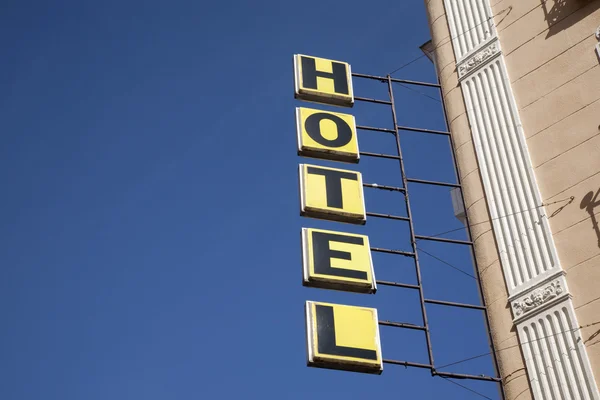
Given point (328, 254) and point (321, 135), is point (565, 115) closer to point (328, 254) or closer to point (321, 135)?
point (321, 135)

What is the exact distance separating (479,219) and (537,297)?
2.76m

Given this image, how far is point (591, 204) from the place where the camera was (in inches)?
722

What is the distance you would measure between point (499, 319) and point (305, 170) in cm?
535

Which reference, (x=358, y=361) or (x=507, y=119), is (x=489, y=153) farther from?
(x=358, y=361)

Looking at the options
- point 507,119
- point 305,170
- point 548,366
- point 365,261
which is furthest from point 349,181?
point 548,366

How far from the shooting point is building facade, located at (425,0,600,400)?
17.7 metres

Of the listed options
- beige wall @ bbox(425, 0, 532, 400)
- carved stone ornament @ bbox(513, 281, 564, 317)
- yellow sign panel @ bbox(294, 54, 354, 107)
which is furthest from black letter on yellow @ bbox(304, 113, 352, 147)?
carved stone ornament @ bbox(513, 281, 564, 317)

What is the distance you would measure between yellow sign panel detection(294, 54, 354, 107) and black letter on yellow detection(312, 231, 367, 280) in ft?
15.0

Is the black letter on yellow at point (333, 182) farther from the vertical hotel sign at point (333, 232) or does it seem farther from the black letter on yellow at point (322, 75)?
the black letter on yellow at point (322, 75)

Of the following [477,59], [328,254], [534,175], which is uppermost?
[477,59]

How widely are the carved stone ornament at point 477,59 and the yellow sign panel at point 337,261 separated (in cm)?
538

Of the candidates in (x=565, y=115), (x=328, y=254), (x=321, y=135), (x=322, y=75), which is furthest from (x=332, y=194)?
(x=565, y=115)

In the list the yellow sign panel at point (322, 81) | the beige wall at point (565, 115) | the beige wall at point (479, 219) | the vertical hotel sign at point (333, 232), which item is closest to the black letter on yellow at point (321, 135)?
the vertical hotel sign at point (333, 232)

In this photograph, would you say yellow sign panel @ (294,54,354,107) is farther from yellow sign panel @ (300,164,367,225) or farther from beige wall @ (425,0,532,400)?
yellow sign panel @ (300,164,367,225)
